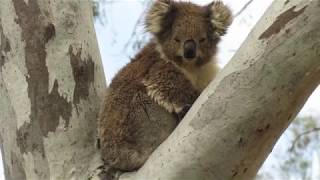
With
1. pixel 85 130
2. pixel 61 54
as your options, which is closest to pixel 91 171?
pixel 85 130

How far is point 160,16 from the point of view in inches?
130

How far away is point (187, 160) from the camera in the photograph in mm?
2271

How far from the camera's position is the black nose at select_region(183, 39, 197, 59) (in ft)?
10.5

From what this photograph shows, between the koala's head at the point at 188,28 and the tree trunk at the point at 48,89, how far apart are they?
437mm

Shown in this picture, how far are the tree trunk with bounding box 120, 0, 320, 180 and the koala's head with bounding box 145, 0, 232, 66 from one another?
0.95 m

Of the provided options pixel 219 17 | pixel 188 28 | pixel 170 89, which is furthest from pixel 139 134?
pixel 219 17

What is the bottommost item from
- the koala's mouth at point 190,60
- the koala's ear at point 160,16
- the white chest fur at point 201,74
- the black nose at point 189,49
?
the white chest fur at point 201,74

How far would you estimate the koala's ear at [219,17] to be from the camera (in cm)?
328

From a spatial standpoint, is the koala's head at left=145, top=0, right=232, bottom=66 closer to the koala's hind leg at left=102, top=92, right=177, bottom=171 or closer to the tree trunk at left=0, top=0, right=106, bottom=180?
the koala's hind leg at left=102, top=92, right=177, bottom=171

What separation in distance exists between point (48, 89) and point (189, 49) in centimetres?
78

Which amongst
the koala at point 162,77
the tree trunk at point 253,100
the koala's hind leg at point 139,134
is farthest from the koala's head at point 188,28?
the tree trunk at point 253,100

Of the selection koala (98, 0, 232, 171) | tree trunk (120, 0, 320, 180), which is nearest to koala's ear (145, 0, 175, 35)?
koala (98, 0, 232, 171)

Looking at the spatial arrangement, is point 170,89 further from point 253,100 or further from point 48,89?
point 253,100

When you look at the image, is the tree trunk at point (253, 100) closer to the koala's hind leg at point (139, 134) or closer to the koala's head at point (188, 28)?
the koala's hind leg at point (139, 134)
